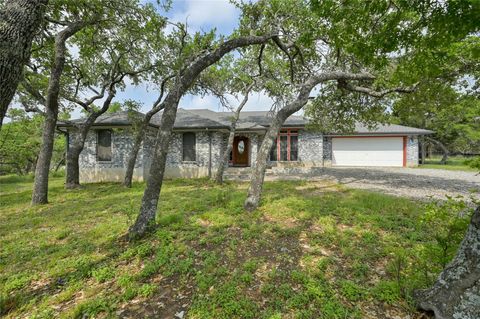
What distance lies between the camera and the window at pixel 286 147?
18688mm

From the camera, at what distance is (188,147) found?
1391 cm

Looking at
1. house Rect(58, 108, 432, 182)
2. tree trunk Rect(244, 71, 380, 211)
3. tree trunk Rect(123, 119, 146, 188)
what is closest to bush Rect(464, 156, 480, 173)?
tree trunk Rect(244, 71, 380, 211)

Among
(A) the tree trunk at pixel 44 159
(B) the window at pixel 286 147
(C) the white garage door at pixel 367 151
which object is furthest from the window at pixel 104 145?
(C) the white garage door at pixel 367 151

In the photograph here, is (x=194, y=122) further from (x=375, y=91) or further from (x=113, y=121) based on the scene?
(x=375, y=91)

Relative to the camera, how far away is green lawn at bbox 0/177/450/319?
2.76 meters

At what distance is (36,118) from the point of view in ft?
62.8

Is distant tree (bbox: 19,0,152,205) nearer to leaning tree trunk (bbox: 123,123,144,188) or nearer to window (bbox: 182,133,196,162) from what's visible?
leaning tree trunk (bbox: 123,123,144,188)

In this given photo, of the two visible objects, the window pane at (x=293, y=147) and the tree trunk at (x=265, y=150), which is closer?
the tree trunk at (x=265, y=150)

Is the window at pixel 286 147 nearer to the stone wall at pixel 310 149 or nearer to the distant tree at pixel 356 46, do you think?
the stone wall at pixel 310 149

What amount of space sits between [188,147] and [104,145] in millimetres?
4501

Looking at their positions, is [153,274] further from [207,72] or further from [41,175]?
[207,72]

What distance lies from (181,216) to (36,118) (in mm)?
20665

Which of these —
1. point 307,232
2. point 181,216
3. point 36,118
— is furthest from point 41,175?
point 36,118

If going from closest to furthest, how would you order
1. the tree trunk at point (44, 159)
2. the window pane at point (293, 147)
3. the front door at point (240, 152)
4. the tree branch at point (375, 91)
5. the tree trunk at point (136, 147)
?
the tree branch at point (375, 91)
the tree trunk at point (44, 159)
the tree trunk at point (136, 147)
the front door at point (240, 152)
the window pane at point (293, 147)
